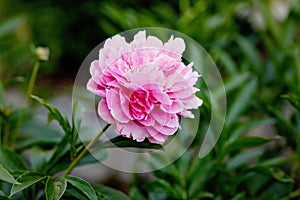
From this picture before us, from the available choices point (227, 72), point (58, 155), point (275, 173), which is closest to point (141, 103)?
point (58, 155)

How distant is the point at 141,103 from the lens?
715 millimetres

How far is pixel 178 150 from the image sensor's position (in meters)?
1.04

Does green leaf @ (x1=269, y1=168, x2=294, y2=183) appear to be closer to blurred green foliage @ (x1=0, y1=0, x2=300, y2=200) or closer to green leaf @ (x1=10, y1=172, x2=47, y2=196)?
blurred green foliage @ (x1=0, y1=0, x2=300, y2=200)

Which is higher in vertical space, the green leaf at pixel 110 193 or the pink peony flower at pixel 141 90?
the pink peony flower at pixel 141 90

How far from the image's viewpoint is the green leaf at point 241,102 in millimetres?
1132

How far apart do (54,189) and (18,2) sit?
5.43 feet

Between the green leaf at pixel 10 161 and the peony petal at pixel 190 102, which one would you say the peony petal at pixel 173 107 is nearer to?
the peony petal at pixel 190 102

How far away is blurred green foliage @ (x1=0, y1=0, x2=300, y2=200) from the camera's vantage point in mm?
1022

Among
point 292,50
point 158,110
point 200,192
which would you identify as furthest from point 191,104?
point 292,50

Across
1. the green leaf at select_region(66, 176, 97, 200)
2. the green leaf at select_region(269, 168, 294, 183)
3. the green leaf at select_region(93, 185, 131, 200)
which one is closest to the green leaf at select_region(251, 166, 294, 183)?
the green leaf at select_region(269, 168, 294, 183)

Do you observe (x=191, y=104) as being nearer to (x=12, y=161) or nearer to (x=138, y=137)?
(x=138, y=137)

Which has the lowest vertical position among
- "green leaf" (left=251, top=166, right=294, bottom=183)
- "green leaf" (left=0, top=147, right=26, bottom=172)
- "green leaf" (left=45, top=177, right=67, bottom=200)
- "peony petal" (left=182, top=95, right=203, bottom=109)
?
"green leaf" (left=0, top=147, right=26, bottom=172)

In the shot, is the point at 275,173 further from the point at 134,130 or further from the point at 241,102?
the point at 134,130

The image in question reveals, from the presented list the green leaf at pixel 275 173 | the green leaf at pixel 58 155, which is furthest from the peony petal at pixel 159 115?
the green leaf at pixel 275 173
